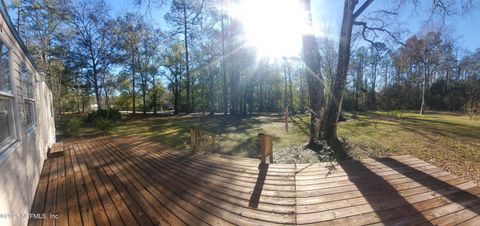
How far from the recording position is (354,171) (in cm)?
357

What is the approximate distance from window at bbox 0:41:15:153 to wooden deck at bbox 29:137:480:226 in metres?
0.95

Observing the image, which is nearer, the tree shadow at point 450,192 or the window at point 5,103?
the window at point 5,103

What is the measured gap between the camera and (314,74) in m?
5.93

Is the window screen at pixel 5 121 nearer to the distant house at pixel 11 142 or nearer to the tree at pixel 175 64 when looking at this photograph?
the distant house at pixel 11 142

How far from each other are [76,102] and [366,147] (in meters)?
35.2

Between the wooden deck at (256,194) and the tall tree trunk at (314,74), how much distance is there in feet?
7.03

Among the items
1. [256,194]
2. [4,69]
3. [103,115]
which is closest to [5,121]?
[4,69]

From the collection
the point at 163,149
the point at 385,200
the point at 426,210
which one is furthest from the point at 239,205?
the point at 163,149

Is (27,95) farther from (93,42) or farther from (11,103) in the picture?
(93,42)

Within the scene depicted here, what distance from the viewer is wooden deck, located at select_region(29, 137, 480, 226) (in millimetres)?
2334

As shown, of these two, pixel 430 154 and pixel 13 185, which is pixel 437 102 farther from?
pixel 13 185

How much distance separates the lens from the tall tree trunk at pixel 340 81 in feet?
17.0

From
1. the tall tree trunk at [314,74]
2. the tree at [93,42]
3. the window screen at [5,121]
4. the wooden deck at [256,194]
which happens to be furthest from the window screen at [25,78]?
the tree at [93,42]

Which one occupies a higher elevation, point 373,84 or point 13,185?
point 373,84
